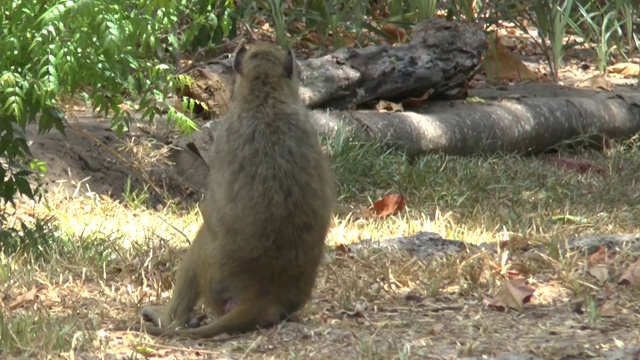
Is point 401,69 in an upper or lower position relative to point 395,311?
lower

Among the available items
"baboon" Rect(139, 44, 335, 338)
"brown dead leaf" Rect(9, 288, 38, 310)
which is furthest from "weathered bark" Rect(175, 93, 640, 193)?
"baboon" Rect(139, 44, 335, 338)

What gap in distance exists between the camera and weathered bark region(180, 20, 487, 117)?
28.8 ft

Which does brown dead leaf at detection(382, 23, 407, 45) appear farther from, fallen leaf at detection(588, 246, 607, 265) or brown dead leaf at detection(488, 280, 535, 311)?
brown dead leaf at detection(488, 280, 535, 311)

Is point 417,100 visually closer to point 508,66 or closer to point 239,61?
point 508,66

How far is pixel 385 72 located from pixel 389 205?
85.2 inches

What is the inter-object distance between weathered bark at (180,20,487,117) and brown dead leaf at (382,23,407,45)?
4.25 feet

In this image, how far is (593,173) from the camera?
880cm

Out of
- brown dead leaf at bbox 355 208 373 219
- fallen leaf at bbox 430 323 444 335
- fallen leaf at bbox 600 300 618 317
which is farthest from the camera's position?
brown dead leaf at bbox 355 208 373 219

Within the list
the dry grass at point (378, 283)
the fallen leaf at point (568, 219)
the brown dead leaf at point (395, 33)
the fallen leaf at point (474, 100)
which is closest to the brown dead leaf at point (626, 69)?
the brown dead leaf at point (395, 33)

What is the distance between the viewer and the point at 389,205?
24.4ft

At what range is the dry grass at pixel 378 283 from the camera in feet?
14.3

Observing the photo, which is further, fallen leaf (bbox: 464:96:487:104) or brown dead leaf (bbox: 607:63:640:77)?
brown dead leaf (bbox: 607:63:640:77)

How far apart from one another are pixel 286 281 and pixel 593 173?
4709mm

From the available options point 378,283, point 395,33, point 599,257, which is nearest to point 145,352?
point 378,283
